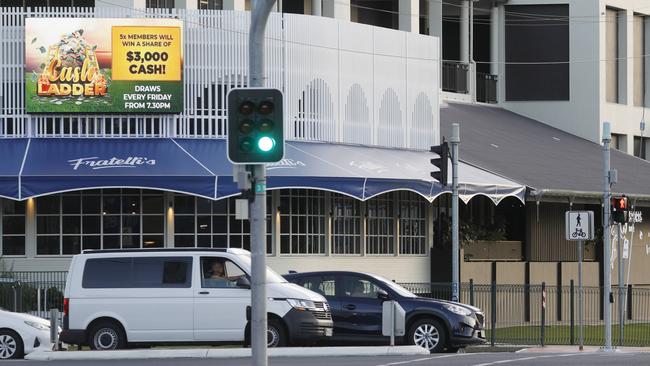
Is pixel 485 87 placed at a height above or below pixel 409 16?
below

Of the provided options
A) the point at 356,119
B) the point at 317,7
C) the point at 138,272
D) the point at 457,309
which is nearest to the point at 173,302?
the point at 138,272

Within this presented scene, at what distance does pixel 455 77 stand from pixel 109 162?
1665cm

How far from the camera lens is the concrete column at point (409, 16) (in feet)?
147

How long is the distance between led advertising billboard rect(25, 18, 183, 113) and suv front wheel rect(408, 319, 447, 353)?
9775 mm

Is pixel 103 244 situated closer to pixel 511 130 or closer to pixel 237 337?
pixel 237 337

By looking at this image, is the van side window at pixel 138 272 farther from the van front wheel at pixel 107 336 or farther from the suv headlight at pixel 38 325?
the suv headlight at pixel 38 325

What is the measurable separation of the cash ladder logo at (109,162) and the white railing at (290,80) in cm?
124

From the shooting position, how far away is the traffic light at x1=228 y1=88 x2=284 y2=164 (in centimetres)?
1659

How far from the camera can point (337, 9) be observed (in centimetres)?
4297

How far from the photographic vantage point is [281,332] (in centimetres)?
2666

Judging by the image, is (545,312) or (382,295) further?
(545,312)

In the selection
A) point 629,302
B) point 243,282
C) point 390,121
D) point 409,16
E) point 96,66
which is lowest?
point 629,302

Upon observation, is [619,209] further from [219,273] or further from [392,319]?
[219,273]

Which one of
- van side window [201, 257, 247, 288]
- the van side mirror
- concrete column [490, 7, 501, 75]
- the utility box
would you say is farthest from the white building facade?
concrete column [490, 7, 501, 75]
